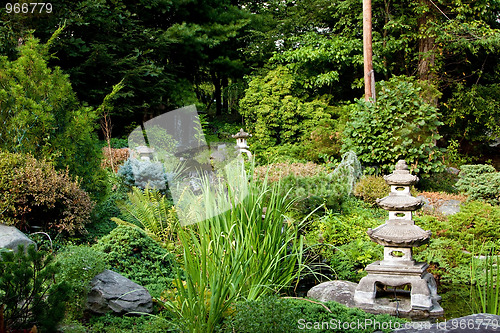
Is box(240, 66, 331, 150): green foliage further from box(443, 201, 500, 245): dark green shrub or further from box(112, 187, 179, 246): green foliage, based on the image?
box(112, 187, 179, 246): green foliage

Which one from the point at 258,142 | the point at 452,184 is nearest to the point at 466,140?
the point at 452,184

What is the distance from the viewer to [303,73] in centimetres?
1328

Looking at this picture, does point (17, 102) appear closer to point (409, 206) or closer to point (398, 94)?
point (409, 206)

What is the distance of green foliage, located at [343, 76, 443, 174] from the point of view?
8414mm

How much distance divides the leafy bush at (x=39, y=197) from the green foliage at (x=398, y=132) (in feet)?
18.5

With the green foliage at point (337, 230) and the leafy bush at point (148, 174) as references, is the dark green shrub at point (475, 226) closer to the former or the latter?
the green foliage at point (337, 230)

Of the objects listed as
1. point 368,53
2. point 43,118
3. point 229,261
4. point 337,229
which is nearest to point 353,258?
point 337,229

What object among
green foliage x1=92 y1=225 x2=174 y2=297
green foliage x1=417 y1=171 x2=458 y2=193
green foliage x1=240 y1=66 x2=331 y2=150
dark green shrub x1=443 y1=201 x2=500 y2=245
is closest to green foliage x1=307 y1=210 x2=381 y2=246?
dark green shrub x1=443 y1=201 x2=500 y2=245

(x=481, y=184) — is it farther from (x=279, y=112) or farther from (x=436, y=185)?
(x=279, y=112)

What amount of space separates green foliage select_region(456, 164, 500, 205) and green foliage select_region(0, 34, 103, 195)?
21.4 ft

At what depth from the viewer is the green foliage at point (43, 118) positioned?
5289mm

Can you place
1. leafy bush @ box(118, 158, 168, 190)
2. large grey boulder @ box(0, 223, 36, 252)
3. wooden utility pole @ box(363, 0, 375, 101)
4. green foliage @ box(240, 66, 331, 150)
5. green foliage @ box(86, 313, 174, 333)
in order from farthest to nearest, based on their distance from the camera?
1. green foliage @ box(240, 66, 331, 150)
2. wooden utility pole @ box(363, 0, 375, 101)
3. leafy bush @ box(118, 158, 168, 190)
4. large grey boulder @ box(0, 223, 36, 252)
5. green foliage @ box(86, 313, 174, 333)

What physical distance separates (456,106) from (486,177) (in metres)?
5.68

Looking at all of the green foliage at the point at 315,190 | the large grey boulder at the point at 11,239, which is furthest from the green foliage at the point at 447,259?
the large grey boulder at the point at 11,239
